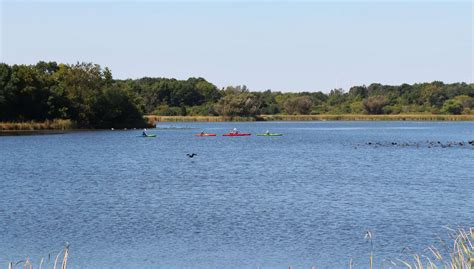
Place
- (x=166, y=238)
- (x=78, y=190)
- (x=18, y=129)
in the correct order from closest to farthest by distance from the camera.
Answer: (x=166, y=238)
(x=78, y=190)
(x=18, y=129)

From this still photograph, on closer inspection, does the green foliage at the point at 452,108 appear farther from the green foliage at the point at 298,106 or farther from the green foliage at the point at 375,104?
the green foliage at the point at 298,106

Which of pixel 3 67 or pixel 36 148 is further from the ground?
pixel 3 67

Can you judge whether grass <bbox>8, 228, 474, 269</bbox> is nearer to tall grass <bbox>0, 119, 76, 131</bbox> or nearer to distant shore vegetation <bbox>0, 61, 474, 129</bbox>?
distant shore vegetation <bbox>0, 61, 474, 129</bbox>

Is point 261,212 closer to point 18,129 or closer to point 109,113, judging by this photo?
point 18,129

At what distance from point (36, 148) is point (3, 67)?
105ft

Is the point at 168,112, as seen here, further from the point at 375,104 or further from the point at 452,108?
the point at 452,108

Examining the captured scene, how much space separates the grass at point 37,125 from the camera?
10103 centimetres

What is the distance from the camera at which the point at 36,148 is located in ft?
236

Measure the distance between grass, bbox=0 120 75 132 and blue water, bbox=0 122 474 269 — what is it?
42.6 m

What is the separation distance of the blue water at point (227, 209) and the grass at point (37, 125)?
42634 millimetres

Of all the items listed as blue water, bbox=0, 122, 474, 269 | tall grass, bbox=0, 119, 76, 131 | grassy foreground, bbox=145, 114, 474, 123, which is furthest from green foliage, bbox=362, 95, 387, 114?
blue water, bbox=0, 122, 474, 269

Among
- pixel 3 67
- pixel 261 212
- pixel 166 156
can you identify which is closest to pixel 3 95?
pixel 3 67

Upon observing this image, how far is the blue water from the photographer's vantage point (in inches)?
826

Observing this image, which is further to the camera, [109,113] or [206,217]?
[109,113]
